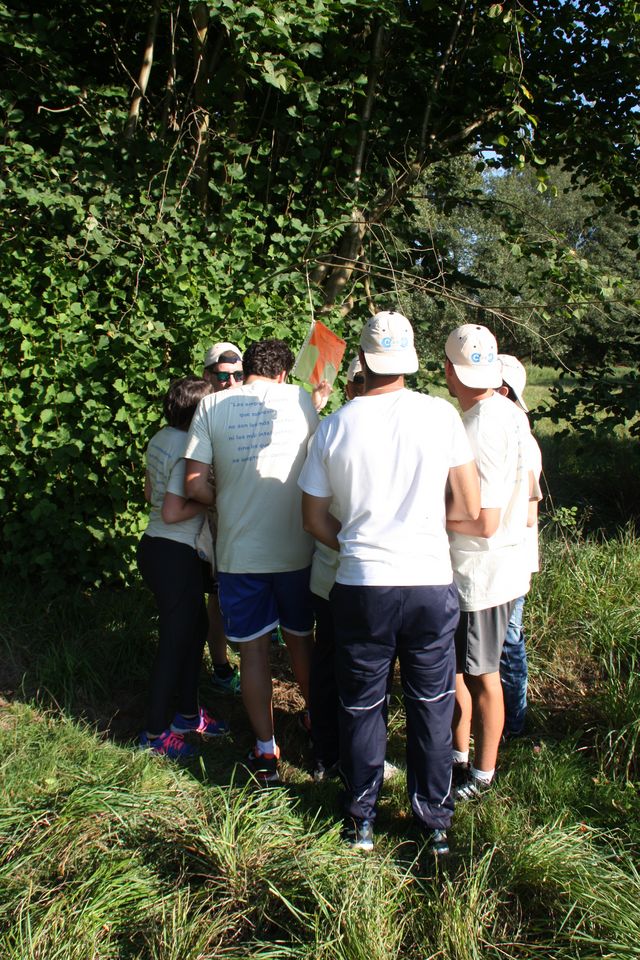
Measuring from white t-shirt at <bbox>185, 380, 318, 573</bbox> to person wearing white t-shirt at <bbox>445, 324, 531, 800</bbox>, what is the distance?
682 mm

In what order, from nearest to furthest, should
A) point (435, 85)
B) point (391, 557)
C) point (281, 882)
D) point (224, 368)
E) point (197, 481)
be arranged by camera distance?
point (281, 882) → point (391, 557) → point (197, 481) → point (224, 368) → point (435, 85)

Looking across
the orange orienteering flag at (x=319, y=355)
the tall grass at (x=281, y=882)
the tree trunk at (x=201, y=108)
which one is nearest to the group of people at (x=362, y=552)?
the orange orienteering flag at (x=319, y=355)

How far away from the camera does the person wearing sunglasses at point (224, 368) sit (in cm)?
380

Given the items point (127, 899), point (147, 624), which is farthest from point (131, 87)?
point (127, 899)

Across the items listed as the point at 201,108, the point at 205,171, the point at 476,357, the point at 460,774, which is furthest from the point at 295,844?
the point at 201,108

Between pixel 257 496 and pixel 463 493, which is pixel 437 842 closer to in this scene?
pixel 463 493

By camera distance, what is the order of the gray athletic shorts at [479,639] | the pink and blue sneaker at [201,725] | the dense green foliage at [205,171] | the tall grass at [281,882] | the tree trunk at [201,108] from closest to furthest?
the tall grass at [281,882]
the gray athletic shorts at [479,639]
the pink and blue sneaker at [201,725]
the dense green foliage at [205,171]
the tree trunk at [201,108]

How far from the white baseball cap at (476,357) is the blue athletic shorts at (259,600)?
1054mm

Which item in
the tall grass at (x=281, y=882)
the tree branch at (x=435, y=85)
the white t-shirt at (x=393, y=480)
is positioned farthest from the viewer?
the tree branch at (x=435, y=85)

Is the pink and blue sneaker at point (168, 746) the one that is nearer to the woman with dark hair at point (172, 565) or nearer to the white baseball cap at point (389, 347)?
the woman with dark hair at point (172, 565)

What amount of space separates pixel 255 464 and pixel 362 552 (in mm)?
731

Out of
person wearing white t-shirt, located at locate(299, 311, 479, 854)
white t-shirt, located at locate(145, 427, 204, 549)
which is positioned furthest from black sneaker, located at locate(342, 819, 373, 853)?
white t-shirt, located at locate(145, 427, 204, 549)

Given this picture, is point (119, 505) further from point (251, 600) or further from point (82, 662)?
point (251, 600)

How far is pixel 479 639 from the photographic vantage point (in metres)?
3.10
